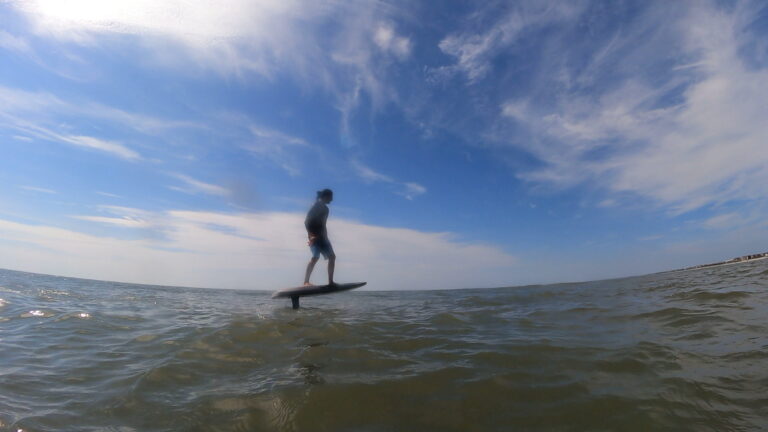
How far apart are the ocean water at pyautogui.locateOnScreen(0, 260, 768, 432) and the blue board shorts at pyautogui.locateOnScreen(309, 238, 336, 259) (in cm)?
332

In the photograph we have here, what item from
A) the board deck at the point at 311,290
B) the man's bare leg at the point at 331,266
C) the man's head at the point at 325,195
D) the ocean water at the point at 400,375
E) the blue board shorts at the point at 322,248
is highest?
the man's head at the point at 325,195

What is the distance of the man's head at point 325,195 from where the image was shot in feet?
33.2

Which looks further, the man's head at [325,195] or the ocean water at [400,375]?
the man's head at [325,195]

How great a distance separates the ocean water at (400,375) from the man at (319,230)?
321 cm

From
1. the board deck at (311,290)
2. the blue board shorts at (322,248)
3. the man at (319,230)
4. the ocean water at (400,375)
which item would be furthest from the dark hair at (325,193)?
the ocean water at (400,375)

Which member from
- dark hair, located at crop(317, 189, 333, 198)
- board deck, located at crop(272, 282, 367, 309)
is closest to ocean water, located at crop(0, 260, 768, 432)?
board deck, located at crop(272, 282, 367, 309)

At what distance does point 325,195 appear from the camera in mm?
10148

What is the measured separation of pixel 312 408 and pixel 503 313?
23.4 ft

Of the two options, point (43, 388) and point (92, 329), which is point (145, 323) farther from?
point (43, 388)

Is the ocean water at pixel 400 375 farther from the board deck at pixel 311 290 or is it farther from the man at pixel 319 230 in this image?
the man at pixel 319 230

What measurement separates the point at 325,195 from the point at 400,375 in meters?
6.92

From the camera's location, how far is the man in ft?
33.1

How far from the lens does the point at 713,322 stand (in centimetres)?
582

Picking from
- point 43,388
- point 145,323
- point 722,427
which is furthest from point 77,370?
point 722,427
